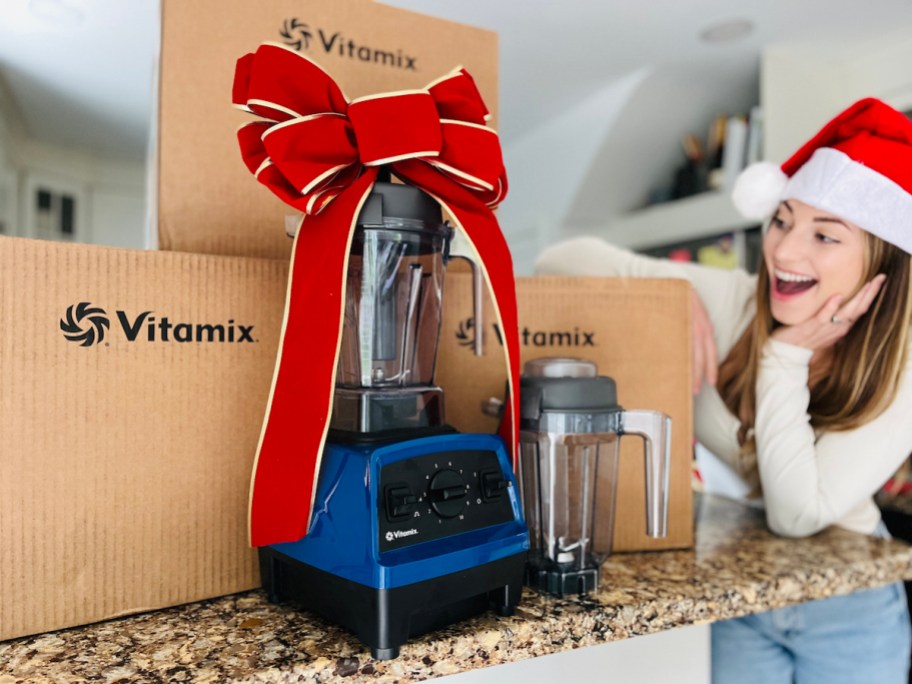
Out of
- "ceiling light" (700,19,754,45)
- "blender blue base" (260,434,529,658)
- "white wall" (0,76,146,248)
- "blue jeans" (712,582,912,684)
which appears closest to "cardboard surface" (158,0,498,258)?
"blender blue base" (260,434,529,658)

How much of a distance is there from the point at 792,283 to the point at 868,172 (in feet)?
0.61

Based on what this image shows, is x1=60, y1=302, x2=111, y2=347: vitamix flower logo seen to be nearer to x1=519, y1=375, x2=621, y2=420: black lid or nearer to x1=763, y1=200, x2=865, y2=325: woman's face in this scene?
x1=519, y1=375, x2=621, y2=420: black lid

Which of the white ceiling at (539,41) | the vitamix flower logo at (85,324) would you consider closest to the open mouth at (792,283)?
the vitamix flower logo at (85,324)

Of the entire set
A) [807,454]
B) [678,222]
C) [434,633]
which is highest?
[678,222]

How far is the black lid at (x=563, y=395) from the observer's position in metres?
0.75

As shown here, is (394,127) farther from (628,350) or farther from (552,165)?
(552,165)

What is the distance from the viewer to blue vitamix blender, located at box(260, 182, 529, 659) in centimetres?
61

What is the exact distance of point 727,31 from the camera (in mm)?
2809

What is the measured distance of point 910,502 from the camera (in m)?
2.43

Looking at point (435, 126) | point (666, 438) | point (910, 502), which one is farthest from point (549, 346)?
point (910, 502)

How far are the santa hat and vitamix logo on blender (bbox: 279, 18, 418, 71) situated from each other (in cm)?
62

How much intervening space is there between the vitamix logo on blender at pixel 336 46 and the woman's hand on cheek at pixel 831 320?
690mm

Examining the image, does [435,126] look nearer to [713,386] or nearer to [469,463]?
[469,463]

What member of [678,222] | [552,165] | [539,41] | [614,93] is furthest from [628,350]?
[552,165]
